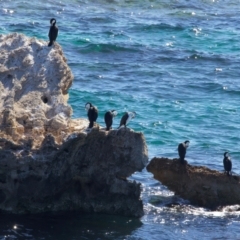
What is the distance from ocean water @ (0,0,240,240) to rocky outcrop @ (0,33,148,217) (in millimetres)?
380

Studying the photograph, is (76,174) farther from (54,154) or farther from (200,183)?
(200,183)

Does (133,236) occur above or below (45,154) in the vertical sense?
below

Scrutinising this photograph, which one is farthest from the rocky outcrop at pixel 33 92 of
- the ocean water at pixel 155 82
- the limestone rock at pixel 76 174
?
the ocean water at pixel 155 82

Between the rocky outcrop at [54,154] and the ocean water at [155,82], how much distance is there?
0.38m

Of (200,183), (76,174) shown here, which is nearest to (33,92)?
(76,174)

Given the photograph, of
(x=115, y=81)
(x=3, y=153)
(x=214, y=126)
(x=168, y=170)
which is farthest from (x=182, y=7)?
(x=3, y=153)

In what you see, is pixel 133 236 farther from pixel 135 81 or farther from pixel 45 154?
pixel 135 81

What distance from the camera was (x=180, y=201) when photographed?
23.3 meters

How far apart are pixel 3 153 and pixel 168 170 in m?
5.09

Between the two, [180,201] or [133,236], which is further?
[180,201]

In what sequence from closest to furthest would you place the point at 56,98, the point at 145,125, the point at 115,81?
the point at 56,98 < the point at 145,125 < the point at 115,81

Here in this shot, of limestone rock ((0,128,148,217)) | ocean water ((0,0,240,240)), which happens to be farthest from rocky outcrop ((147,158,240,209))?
limestone rock ((0,128,148,217))

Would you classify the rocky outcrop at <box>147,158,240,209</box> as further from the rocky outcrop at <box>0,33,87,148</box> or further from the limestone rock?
the rocky outcrop at <box>0,33,87,148</box>

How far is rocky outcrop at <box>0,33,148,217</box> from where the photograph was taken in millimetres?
20359
